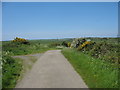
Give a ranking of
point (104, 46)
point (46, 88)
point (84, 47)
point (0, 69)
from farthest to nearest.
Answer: point (84, 47) < point (104, 46) < point (0, 69) < point (46, 88)

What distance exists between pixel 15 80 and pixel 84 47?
43.8 feet

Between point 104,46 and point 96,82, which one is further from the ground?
point 104,46

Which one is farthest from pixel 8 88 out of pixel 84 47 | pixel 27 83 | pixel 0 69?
pixel 84 47

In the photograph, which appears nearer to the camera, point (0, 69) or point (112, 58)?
point (0, 69)

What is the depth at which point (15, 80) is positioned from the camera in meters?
8.11

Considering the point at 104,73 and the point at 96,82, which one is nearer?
the point at 96,82

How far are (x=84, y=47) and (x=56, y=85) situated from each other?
44.5 ft

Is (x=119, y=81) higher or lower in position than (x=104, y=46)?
lower

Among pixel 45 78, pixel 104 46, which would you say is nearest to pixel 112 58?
pixel 104 46

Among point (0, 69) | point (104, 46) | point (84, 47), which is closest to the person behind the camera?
point (0, 69)

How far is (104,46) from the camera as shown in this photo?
16.8m

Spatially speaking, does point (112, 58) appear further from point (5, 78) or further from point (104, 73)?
point (5, 78)

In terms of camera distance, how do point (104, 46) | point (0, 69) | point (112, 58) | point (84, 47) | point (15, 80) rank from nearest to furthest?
point (15, 80) < point (0, 69) < point (112, 58) < point (104, 46) < point (84, 47)

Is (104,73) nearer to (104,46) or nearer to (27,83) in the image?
(27,83)
